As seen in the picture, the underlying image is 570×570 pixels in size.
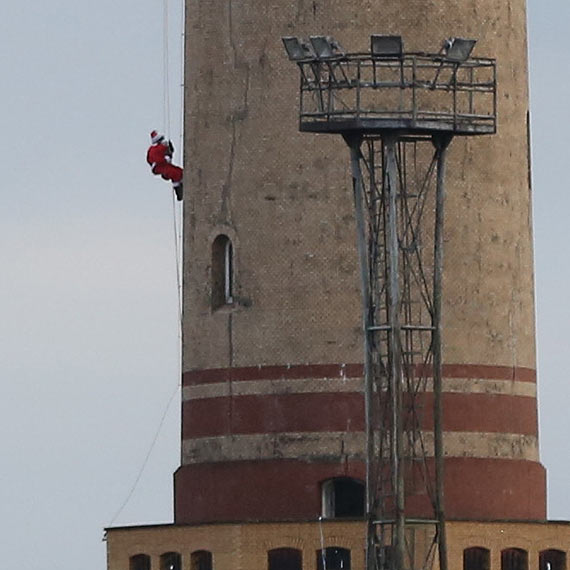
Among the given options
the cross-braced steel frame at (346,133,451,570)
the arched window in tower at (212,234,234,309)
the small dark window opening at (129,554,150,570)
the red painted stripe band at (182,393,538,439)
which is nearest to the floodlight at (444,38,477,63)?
the cross-braced steel frame at (346,133,451,570)

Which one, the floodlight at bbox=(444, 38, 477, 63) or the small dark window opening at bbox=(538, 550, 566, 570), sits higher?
the floodlight at bbox=(444, 38, 477, 63)

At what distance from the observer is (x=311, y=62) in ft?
286

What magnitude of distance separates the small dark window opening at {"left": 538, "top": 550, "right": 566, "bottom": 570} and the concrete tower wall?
1.41 metres

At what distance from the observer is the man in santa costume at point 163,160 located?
95.9 meters

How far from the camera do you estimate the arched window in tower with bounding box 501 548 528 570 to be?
91.2m

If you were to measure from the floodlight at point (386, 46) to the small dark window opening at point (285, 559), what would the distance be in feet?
39.3

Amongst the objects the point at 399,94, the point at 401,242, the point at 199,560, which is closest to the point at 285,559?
the point at 199,560

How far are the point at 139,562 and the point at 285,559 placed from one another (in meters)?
4.32

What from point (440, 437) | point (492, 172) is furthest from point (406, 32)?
point (440, 437)

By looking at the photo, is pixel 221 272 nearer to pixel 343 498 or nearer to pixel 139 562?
pixel 343 498

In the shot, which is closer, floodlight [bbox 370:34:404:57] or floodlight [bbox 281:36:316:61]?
floodlight [bbox 370:34:404:57]

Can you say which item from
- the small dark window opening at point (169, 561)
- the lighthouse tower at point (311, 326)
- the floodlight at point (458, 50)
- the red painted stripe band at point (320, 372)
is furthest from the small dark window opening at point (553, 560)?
the floodlight at point (458, 50)

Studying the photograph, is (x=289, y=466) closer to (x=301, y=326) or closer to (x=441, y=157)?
(x=301, y=326)

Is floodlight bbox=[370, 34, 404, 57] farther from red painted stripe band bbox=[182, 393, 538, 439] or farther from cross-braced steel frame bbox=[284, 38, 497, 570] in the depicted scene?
red painted stripe band bbox=[182, 393, 538, 439]
